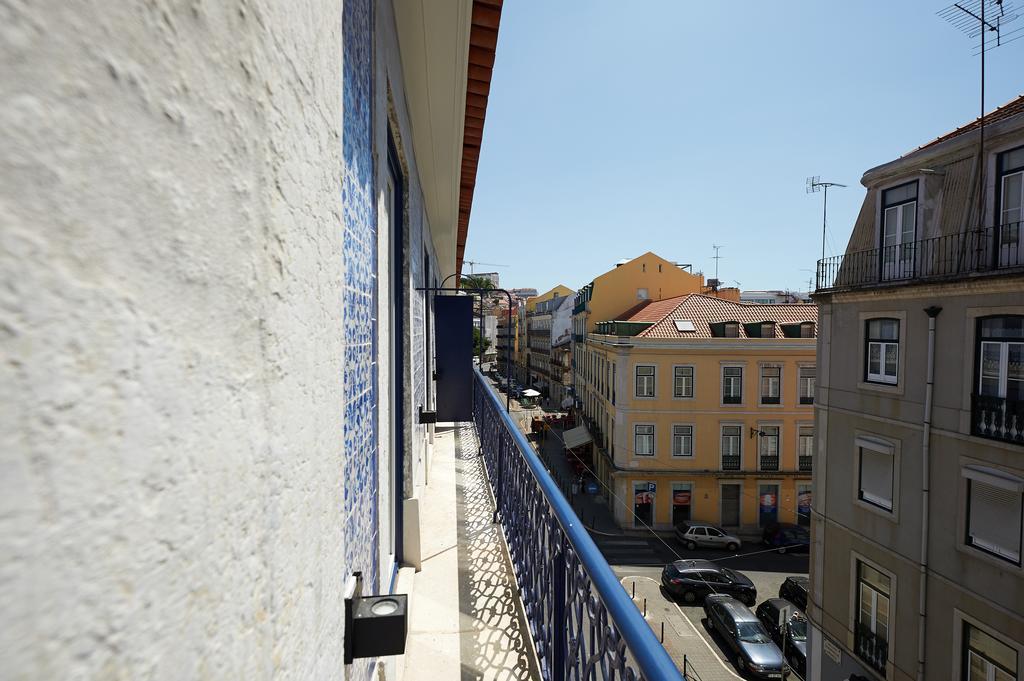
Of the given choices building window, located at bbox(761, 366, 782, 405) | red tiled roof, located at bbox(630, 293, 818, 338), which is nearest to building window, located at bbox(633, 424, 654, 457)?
red tiled roof, located at bbox(630, 293, 818, 338)

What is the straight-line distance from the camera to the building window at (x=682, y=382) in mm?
22094

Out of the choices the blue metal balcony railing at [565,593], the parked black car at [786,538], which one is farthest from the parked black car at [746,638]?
the blue metal balcony railing at [565,593]

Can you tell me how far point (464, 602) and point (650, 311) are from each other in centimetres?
2537

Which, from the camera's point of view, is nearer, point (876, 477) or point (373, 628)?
point (373, 628)

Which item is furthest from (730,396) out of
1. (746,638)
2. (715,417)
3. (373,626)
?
(373,626)

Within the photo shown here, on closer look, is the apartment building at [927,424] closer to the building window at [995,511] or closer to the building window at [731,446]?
the building window at [995,511]

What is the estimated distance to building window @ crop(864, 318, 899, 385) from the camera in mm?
11430

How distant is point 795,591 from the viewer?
56.2 feet

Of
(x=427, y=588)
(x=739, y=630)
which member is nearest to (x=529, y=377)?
(x=739, y=630)

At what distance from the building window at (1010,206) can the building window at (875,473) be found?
436 cm

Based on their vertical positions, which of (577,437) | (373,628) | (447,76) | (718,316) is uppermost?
(447,76)

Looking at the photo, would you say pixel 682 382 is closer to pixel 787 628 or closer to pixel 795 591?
pixel 795 591

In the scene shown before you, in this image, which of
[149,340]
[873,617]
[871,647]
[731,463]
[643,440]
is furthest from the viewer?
[643,440]

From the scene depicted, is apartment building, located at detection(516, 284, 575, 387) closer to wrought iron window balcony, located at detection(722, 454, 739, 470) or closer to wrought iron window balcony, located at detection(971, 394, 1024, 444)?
wrought iron window balcony, located at detection(722, 454, 739, 470)
